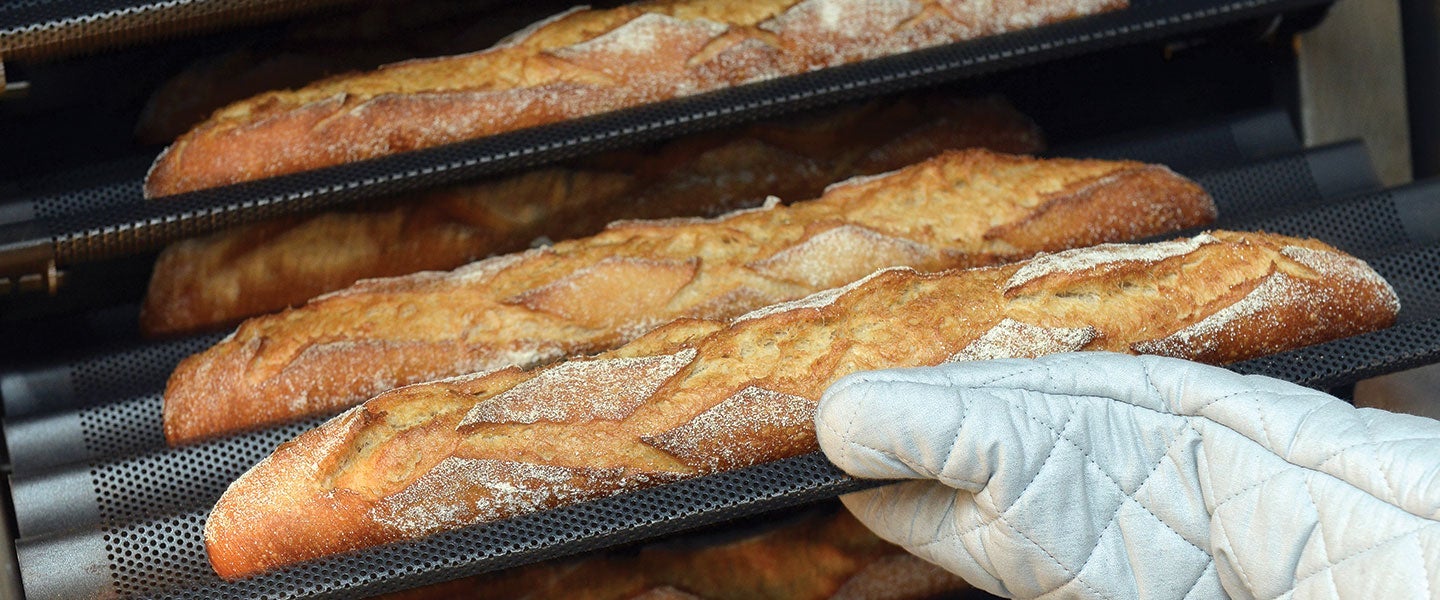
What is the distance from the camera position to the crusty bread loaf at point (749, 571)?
5.77 feet

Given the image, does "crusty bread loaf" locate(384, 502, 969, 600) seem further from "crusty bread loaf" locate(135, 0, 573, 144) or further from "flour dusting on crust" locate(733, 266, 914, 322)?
"crusty bread loaf" locate(135, 0, 573, 144)

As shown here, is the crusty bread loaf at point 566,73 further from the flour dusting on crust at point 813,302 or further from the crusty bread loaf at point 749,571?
the crusty bread loaf at point 749,571

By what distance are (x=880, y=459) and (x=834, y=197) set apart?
0.57 meters

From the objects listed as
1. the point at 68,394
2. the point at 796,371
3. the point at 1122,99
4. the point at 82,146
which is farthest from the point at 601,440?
the point at 1122,99

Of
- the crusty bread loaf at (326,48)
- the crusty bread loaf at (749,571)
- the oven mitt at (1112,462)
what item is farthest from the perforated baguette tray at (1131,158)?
the oven mitt at (1112,462)

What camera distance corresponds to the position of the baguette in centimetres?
143

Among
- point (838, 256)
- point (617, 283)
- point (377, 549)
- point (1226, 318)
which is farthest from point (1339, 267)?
point (377, 549)

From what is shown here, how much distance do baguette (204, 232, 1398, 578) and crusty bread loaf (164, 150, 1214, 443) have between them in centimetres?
14

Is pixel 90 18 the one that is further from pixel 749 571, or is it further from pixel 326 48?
pixel 749 571

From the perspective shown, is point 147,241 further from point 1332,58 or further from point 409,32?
point 1332,58

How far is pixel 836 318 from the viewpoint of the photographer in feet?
4.96

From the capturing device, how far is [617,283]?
1.71m

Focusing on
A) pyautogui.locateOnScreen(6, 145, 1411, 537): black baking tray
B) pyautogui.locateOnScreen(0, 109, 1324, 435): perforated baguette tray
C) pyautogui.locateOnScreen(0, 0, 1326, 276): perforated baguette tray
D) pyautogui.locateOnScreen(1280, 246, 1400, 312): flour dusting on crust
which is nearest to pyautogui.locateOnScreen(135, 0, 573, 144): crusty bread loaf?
pyautogui.locateOnScreen(0, 109, 1324, 435): perforated baguette tray

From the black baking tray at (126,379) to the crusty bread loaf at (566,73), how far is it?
252 millimetres
